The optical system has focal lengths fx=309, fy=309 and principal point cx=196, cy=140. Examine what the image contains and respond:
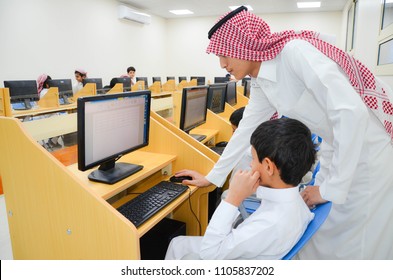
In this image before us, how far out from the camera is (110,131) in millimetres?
1388

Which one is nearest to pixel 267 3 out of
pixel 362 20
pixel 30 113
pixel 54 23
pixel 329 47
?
pixel 362 20

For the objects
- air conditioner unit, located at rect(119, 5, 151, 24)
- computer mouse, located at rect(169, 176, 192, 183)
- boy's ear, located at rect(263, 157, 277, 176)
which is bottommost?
computer mouse, located at rect(169, 176, 192, 183)

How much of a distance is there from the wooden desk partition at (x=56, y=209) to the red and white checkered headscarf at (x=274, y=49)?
2.25 ft

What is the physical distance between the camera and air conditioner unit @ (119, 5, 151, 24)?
8.42 meters

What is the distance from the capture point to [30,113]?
3752mm

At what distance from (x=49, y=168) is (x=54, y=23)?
6414mm

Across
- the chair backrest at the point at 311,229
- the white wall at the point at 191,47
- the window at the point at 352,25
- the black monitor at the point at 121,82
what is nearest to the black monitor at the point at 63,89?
the black monitor at the point at 121,82

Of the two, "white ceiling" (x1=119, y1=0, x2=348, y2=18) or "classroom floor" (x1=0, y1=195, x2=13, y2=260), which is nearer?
"classroom floor" (x1=0, y1=195, x2=13, y2=260)

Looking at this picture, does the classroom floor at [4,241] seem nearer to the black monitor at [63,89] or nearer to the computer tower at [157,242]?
the computer tower at [157,242]

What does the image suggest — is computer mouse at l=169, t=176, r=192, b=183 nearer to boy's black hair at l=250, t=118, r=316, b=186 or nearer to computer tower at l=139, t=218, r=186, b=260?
computer tower at l=139, t=218, r=186, b=260

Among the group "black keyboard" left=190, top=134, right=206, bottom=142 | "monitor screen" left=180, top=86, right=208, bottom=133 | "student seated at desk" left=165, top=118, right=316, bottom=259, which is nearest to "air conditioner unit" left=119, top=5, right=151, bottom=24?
"monitor screen" left=180, top=86, right=208, bottom=133

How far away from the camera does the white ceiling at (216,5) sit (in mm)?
8344

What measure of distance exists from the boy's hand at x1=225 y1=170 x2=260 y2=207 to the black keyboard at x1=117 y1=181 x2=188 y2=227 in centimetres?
37
